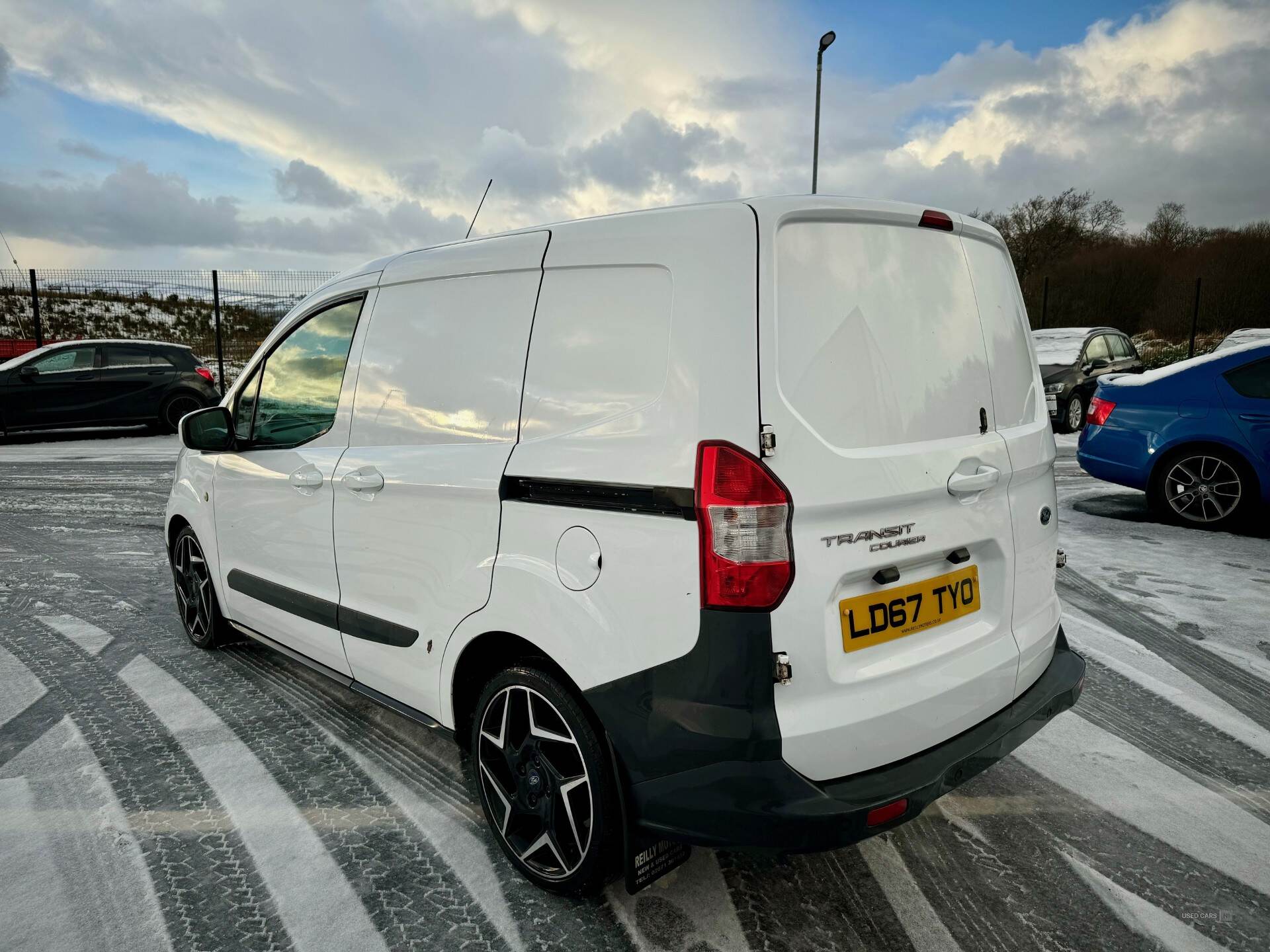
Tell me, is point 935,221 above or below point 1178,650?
above

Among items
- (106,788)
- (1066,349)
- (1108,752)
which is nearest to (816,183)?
(1066,349)

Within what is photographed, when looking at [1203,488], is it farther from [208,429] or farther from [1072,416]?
[1072,416]

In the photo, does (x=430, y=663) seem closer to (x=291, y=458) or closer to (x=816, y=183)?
(x=291, y=458)

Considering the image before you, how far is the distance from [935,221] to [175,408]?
48.1ft

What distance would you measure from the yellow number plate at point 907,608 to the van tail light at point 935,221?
1.00m

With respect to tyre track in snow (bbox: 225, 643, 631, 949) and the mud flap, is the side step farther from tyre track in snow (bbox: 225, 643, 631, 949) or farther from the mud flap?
the mud flap

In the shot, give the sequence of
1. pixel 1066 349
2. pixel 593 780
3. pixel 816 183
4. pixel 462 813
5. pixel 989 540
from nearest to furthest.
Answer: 1. pixel 593 780
2. pixel 989 540
3. pixel 462 813
4. pixel 1066 349
5. pixel 816 183

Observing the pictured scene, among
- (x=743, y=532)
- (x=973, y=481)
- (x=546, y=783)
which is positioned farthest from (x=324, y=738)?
(x=973, y=481)

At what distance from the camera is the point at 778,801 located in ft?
6.45

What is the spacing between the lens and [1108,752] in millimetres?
3250

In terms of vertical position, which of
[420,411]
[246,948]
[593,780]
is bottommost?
[246,948]

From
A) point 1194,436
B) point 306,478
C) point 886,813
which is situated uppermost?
point 306,478

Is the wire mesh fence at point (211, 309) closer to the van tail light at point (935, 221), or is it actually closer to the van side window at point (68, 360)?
the van side window at point (68, 360)

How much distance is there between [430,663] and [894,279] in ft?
6.08
